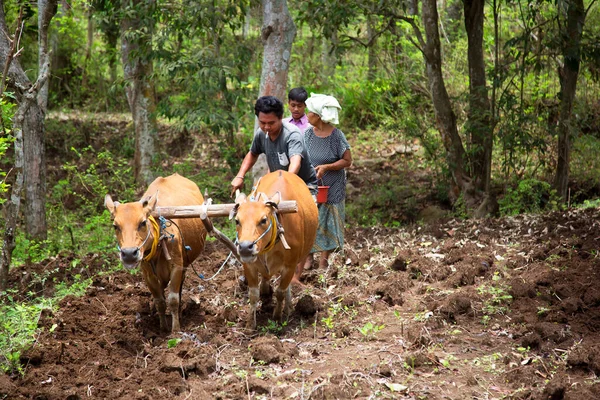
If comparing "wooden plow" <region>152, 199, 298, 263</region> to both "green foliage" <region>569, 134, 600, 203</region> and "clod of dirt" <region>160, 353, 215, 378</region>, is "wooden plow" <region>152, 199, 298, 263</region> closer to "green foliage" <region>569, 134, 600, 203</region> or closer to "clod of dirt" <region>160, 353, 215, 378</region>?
"clod of dirt" <region>160, 353, 215, 378</region>

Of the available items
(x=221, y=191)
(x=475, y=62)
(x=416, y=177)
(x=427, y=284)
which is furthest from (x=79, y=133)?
(x=427, y=284)

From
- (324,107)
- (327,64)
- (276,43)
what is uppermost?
(327,64)

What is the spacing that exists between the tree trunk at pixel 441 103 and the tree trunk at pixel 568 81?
1573 millimetres

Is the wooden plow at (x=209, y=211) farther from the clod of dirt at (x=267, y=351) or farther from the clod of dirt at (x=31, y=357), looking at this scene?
the clod of dirt at (x=31, y=357)

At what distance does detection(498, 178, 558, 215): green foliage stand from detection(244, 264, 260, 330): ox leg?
21.4 feet

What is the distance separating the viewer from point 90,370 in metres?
5.67

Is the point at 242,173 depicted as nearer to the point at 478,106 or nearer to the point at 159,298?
the point at 159,298

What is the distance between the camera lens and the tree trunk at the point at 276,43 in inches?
392

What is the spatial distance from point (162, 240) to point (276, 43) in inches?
178

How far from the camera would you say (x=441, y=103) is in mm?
11852

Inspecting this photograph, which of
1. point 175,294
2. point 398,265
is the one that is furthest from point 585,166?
point 175,294

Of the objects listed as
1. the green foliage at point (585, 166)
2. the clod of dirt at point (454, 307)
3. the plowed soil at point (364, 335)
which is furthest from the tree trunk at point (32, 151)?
the green foliage at point (585, 166)

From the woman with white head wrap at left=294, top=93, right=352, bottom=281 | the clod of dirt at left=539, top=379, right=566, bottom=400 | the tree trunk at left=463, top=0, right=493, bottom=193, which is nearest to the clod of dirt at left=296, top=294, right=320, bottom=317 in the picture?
the woman with white head wrap at left=294, top=93, right=352, bottom=281

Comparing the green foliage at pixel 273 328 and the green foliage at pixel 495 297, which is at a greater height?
the green foliage at pixel 495 297
